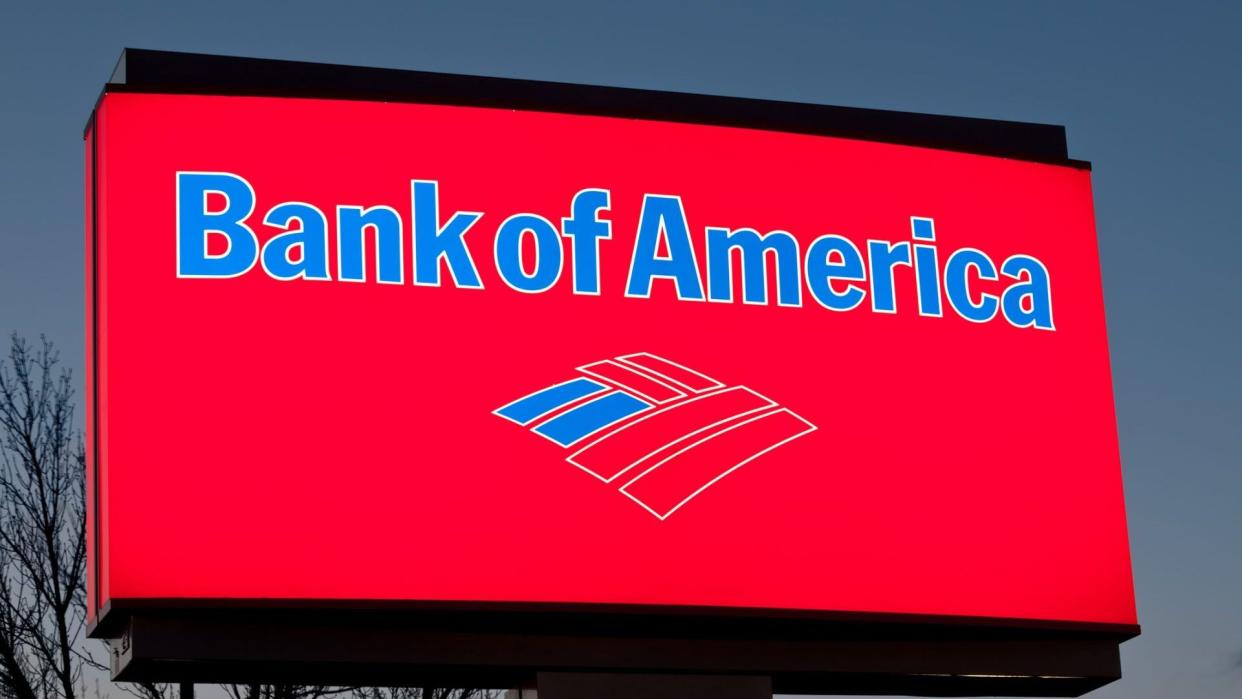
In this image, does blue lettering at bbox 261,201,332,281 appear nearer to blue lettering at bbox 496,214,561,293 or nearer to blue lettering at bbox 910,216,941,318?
blue lettering at bbox 496,214,561,293

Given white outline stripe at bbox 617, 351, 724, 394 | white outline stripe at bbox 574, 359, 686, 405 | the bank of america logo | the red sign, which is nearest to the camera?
the red sign

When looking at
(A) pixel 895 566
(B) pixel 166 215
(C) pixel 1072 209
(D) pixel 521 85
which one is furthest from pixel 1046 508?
(B) pixel 166 215

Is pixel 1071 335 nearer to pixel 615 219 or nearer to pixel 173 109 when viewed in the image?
pixel 615 219

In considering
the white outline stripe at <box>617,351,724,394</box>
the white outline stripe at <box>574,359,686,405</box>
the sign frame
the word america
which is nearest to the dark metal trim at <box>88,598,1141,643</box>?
the sign frame

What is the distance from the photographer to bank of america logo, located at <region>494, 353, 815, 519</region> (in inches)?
480

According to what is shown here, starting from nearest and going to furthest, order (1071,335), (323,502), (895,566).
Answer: (323,502) < (895,566) < (1071,335)

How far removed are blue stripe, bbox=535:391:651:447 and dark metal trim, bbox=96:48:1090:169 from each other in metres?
2.06

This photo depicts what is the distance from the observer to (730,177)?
1307 cm

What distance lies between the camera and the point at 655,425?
1238 cm

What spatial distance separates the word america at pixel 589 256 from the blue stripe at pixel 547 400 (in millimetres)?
652

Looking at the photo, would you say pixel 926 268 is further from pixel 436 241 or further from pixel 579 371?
pixel 436 241

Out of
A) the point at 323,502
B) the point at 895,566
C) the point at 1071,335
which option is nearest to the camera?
the point at 323,502

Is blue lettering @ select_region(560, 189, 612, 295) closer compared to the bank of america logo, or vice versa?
the bank of america logo

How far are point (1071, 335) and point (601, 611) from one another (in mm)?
4304
